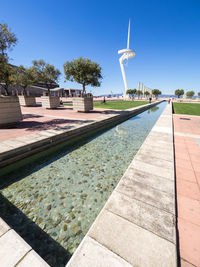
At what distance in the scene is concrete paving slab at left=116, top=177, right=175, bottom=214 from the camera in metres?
2.24

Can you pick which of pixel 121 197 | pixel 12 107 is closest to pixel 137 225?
pixel 121 197

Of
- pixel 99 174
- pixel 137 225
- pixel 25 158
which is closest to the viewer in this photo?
pixel 137 225

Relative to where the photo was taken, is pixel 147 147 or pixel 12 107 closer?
pixel 147 147

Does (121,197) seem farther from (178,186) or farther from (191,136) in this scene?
(191,136)

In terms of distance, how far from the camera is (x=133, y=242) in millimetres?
1638

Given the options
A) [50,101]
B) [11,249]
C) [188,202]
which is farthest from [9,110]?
[188,202]

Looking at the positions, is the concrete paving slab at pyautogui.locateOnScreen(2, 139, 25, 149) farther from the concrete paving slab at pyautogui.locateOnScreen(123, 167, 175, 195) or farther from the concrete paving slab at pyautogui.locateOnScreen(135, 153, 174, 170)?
the concrete paving slab at pyautogui.locateOnScreen(135, 153, 174, 170)

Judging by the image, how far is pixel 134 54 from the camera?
212ft

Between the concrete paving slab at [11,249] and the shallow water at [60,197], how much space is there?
22.6 inches

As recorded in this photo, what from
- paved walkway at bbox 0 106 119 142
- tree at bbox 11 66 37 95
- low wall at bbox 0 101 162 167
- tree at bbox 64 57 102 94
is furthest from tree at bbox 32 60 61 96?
low wall at bbox 0 101 162 167

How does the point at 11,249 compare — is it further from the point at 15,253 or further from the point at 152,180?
the point at 152,180

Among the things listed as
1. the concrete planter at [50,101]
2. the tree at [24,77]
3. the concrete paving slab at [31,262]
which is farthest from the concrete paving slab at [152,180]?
the tree at [24,77]

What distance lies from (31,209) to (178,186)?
359cm

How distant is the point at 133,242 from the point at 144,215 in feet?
1.71
